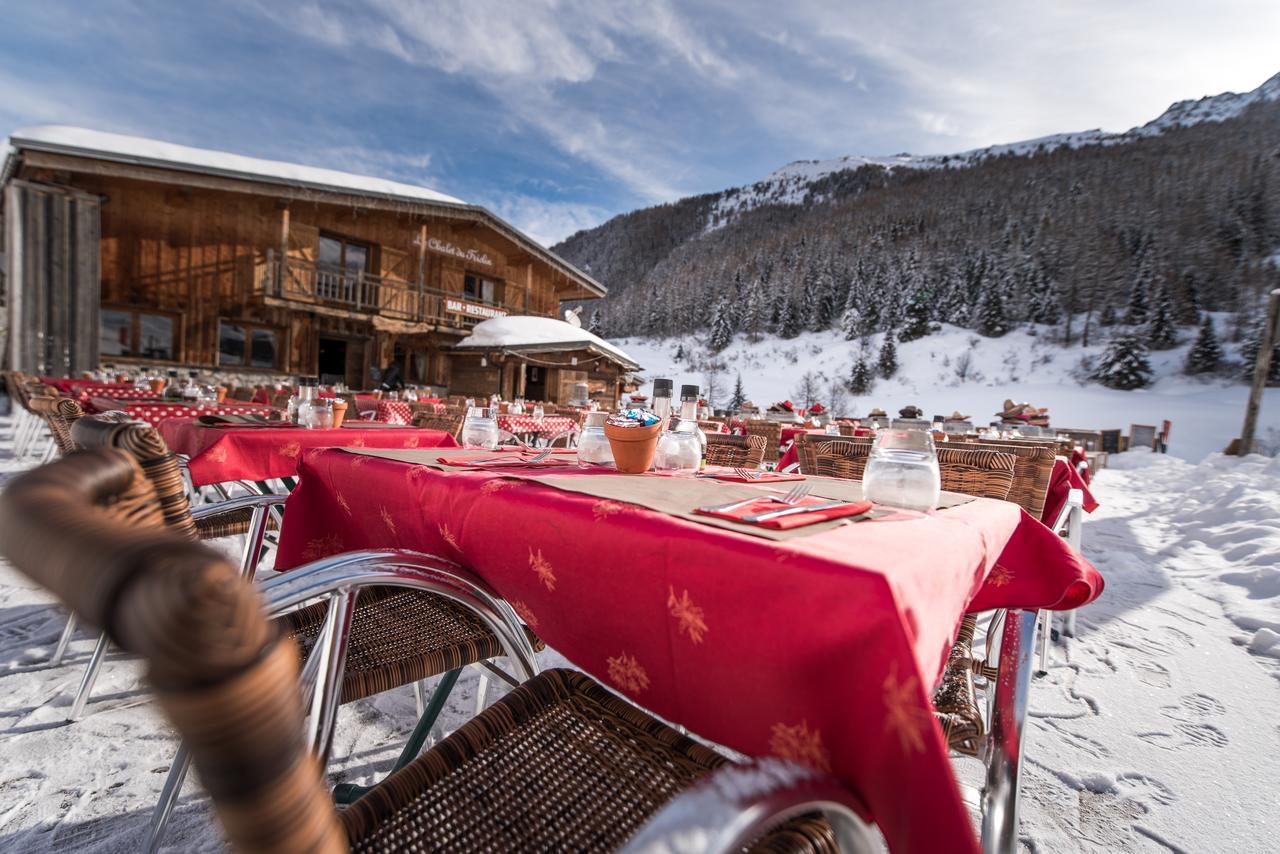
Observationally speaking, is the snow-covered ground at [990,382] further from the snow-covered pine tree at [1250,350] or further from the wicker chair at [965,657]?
the wicker chair at [965,657]

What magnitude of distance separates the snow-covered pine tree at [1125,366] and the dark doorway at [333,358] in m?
28.4

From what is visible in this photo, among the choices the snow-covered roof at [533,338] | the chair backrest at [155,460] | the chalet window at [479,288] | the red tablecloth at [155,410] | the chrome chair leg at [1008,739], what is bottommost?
the chrome chair leg at [1008,739]

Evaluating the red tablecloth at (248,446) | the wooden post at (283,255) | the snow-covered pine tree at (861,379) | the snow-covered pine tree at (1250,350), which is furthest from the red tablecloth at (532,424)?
the snow-covered pine tree at (1250,350)

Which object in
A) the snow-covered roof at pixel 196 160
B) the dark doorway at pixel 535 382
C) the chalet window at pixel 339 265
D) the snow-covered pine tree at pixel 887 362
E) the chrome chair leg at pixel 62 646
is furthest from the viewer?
the snow-covered pine tree at pixel 887 362

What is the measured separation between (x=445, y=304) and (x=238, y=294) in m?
4.02

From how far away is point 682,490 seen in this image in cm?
101

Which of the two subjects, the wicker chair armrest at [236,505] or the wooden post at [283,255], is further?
the wooden post at [283,255]

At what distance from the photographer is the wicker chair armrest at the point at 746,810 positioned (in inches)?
20.1

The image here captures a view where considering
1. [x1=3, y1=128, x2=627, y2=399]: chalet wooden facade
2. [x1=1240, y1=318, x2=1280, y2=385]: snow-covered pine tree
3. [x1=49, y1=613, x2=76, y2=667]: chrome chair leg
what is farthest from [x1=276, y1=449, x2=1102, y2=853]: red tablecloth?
[x1=1240, y1=318, x2=1280, y2=385]: snow-covered pine tree

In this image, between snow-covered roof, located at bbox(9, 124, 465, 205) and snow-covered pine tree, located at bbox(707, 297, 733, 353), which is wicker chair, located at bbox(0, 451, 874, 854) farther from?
snow-covered pine tree, located at bbox(707, 297, 733, 353)

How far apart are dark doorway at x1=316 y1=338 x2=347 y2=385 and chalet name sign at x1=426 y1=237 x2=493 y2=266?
3.27 m

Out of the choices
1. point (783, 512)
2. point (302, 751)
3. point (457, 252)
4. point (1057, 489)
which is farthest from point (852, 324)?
point (302, 751)

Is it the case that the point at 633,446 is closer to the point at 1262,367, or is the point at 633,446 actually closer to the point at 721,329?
the point at 1262,367

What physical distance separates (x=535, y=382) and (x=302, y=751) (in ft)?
57.2
